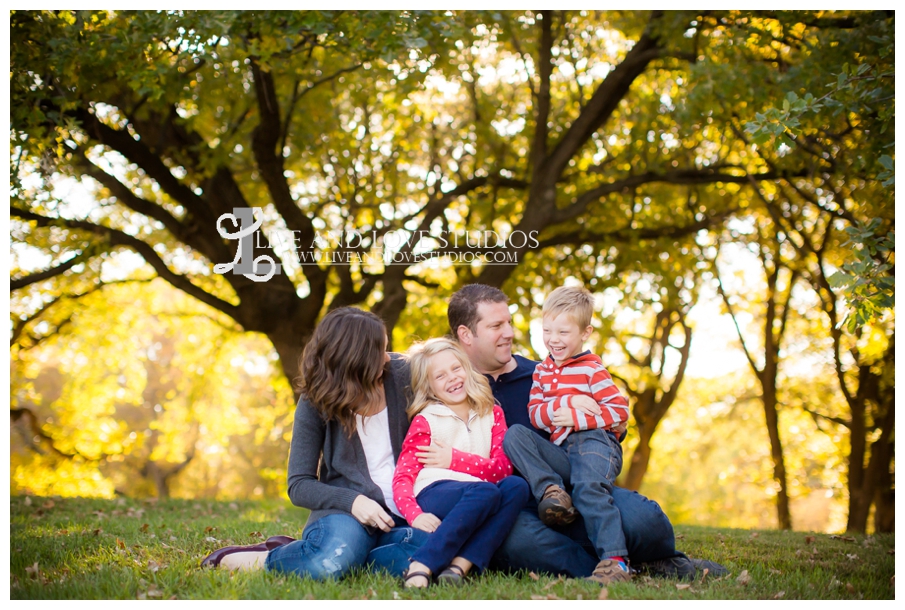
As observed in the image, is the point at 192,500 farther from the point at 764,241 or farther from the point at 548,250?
the point at 764,241

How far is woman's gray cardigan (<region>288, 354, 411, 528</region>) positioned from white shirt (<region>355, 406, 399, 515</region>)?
0.02 m

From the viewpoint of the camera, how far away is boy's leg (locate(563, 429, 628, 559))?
3.45 m

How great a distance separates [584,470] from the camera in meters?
3.67

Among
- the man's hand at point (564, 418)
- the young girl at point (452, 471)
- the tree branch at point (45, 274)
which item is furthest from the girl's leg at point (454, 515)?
the tree branch at point (45, 274)

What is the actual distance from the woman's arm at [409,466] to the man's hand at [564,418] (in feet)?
2.19

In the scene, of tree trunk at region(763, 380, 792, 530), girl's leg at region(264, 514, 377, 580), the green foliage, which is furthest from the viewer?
tree trunk at region(763, 380, 792, 530)

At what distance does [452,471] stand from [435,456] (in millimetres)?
121

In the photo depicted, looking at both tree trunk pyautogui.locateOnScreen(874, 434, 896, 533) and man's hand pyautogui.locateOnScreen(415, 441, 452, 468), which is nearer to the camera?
man's hand pyautogui.locateOnScreen(415, 441, 452, 468)

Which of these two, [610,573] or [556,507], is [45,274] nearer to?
[556,507]

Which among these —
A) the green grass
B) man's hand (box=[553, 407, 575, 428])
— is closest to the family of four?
man's hand (box=[553, 407, 575, 428])

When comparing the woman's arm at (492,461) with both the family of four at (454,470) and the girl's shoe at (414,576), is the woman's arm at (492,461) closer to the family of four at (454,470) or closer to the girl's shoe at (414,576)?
the family of four at (454,470)

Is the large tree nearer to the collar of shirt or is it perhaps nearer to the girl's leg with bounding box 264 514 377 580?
the collar of shirt
